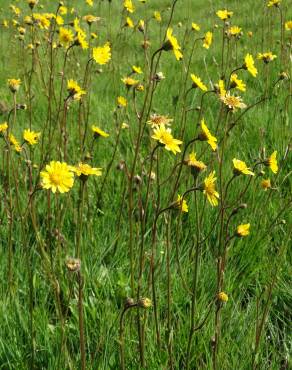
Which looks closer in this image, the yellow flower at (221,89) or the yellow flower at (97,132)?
the yellow flower at (221,89)

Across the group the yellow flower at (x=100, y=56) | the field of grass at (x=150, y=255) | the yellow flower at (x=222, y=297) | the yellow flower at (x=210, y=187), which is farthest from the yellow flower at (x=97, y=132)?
the yellow flower at (x=222, y=297)

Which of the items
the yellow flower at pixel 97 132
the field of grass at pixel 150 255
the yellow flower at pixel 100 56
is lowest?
the field of grass at pixel 150 255

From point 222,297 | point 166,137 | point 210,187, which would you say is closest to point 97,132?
point 166,137

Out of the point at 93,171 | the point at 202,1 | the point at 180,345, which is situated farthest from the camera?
the point at 202,1

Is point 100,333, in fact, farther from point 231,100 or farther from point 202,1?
point 202,1

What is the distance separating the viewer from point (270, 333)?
64.1 inches

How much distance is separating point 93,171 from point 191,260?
75 centimetres

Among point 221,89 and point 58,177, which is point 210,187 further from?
point 221,89

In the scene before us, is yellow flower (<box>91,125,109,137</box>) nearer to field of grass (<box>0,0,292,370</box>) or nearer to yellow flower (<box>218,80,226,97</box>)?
field of grass (<box>0,0,292,370</box>)

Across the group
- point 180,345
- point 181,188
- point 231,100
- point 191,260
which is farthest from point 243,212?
point 180,345

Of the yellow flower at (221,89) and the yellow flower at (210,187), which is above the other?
the yellow flower at (221,89)

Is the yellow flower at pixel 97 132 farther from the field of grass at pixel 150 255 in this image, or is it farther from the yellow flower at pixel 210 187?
the yellow flower at pixel 210 187

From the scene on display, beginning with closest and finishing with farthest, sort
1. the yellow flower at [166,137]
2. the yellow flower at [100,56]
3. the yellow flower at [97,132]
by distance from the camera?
the yellow flower at [166,137], the yellow flower at [97,132], the yellow flower at [100,56]

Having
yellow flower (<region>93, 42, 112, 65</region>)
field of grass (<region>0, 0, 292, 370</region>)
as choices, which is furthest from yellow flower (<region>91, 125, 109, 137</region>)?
yellow flower (<region>93, 42, 112, 65</region>)
